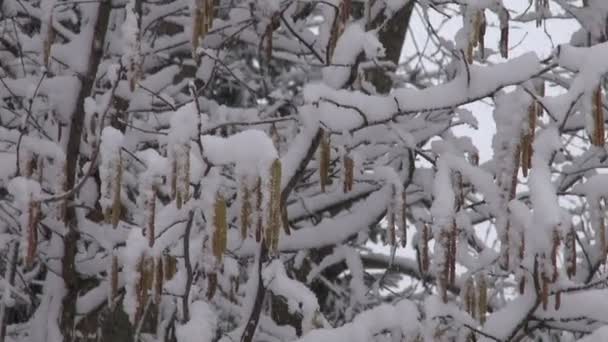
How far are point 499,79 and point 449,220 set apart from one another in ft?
1.51

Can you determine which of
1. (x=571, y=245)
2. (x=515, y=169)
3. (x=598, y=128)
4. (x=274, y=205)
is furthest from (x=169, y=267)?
(x=598, y=128)

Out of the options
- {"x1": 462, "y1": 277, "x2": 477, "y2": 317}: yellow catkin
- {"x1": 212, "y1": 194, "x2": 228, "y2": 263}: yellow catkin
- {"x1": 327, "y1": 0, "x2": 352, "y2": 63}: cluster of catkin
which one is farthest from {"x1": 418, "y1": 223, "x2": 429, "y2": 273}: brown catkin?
{"x1": 212, "y1": 194, "x2": 228, "y2": 263}: yellow catkin

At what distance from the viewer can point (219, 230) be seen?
2.14 m

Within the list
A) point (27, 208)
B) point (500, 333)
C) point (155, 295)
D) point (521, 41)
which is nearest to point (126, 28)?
point (27, 208)

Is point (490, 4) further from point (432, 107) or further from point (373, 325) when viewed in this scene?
point (373, 325)

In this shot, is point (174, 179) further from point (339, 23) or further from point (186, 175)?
point (339, 23)

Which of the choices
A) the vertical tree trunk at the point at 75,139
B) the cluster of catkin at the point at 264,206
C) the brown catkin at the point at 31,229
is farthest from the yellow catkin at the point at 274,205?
the vertical tree trunk at the point at 75,139

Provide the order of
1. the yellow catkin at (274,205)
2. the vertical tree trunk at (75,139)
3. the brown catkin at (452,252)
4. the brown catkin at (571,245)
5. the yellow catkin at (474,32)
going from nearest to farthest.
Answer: the yellow catkin at (274,205) → the brown catkin at (571,245) → the brown catkin at (452,252) → the yellow catkin at (474,32) → the vertical tree trunk at (75,139)

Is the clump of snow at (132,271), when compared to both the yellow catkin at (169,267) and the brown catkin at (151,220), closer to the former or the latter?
the brown catkin at (151,220)

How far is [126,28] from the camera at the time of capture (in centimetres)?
260

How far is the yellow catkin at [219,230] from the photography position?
2.11 metres

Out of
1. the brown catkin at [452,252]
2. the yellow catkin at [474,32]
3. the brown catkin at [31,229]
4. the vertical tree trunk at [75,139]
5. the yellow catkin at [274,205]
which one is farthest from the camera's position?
the vertical tree trunk at [75,139]

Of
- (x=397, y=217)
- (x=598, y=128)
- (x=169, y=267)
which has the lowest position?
(x=169, y=267)

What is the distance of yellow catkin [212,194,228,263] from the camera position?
2.11 meters
